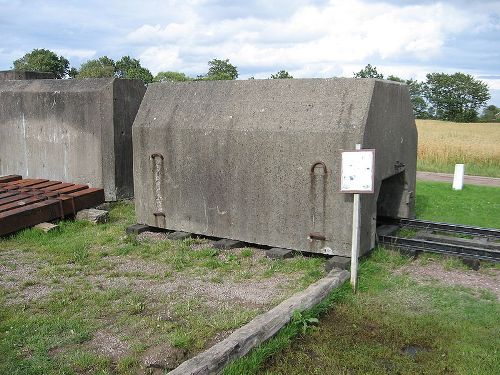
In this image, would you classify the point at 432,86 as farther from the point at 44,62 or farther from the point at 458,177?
the point at 458,177

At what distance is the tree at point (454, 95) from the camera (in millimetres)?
79250

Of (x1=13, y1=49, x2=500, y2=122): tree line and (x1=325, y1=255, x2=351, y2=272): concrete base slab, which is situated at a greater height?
(x1=13, y1=49, x2=500, y2=122): tree line

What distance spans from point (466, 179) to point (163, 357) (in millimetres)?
13490

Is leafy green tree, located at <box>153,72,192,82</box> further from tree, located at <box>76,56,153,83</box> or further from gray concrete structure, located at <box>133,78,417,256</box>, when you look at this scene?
gray concrete structure, located at <box>133,78,417,256</box>

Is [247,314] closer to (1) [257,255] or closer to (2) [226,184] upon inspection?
(1) [257,255]

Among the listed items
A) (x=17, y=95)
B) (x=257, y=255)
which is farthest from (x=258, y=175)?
(x=17, y=95)

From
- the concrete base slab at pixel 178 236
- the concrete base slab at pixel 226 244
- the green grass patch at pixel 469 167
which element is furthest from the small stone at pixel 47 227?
the green grass patch at pixel 469 167

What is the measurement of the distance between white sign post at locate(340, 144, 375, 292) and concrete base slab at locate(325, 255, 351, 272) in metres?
0.41

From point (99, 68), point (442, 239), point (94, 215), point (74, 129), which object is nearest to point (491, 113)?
point (99, 68)

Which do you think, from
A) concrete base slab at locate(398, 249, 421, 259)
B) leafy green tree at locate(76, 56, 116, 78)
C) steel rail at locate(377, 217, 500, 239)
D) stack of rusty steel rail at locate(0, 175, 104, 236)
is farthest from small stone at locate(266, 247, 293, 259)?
leafy green tree at locate(76, 56, 116, 78)

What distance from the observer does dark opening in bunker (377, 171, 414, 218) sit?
8.08 m

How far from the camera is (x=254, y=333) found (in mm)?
4172

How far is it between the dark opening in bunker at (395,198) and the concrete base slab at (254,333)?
2911 millimetres

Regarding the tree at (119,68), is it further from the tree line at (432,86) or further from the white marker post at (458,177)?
the white marker post at (458,177)
